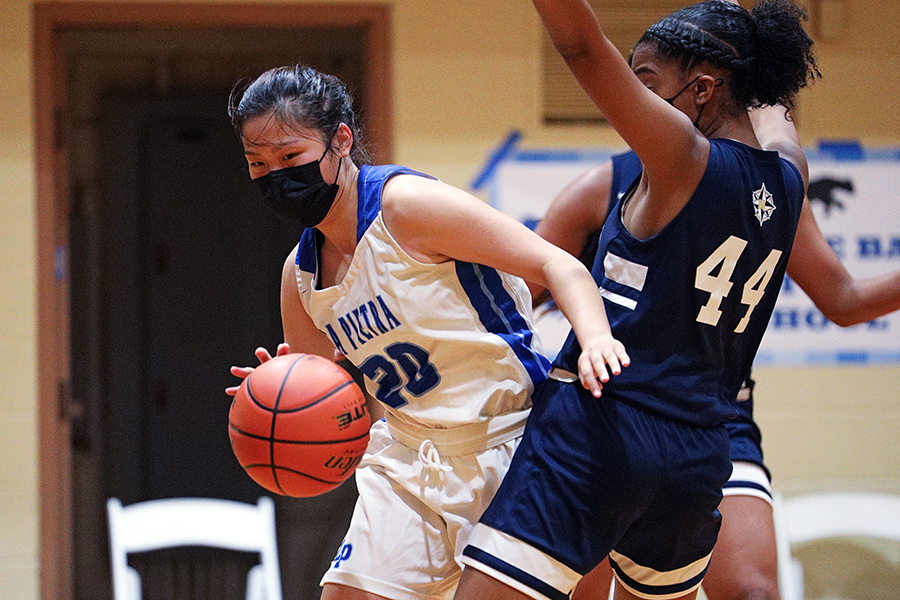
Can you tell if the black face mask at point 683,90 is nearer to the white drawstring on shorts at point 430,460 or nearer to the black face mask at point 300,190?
the black face mask at point 300,190

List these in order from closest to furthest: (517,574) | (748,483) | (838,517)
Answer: (517,574) → (748,483) → (838,517)

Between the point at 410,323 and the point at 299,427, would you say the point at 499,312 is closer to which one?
the point at 410,323

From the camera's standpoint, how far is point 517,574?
5.43ft

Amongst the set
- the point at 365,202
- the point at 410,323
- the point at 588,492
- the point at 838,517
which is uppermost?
the point at 365,202

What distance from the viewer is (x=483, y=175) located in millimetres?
3984

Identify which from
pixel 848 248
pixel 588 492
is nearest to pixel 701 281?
pixel 588 492

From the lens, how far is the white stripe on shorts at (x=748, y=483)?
2.54m

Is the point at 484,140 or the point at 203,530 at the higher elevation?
the point at 484,140

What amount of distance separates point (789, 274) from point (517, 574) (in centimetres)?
118

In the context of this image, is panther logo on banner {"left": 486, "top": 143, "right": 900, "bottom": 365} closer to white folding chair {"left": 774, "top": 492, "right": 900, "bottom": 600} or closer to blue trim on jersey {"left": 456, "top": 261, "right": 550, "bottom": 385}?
white folding chair {"left": 774, "top": 492, "right": 900, "bottom": 600}

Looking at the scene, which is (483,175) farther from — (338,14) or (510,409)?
(510,409)

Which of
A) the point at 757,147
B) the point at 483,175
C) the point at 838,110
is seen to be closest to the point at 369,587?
the point at 757,147

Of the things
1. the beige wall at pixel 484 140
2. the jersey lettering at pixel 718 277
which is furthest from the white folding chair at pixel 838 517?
the jersey lettering at pixel 718 277

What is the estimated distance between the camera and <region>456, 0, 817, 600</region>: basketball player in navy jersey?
166 cm
